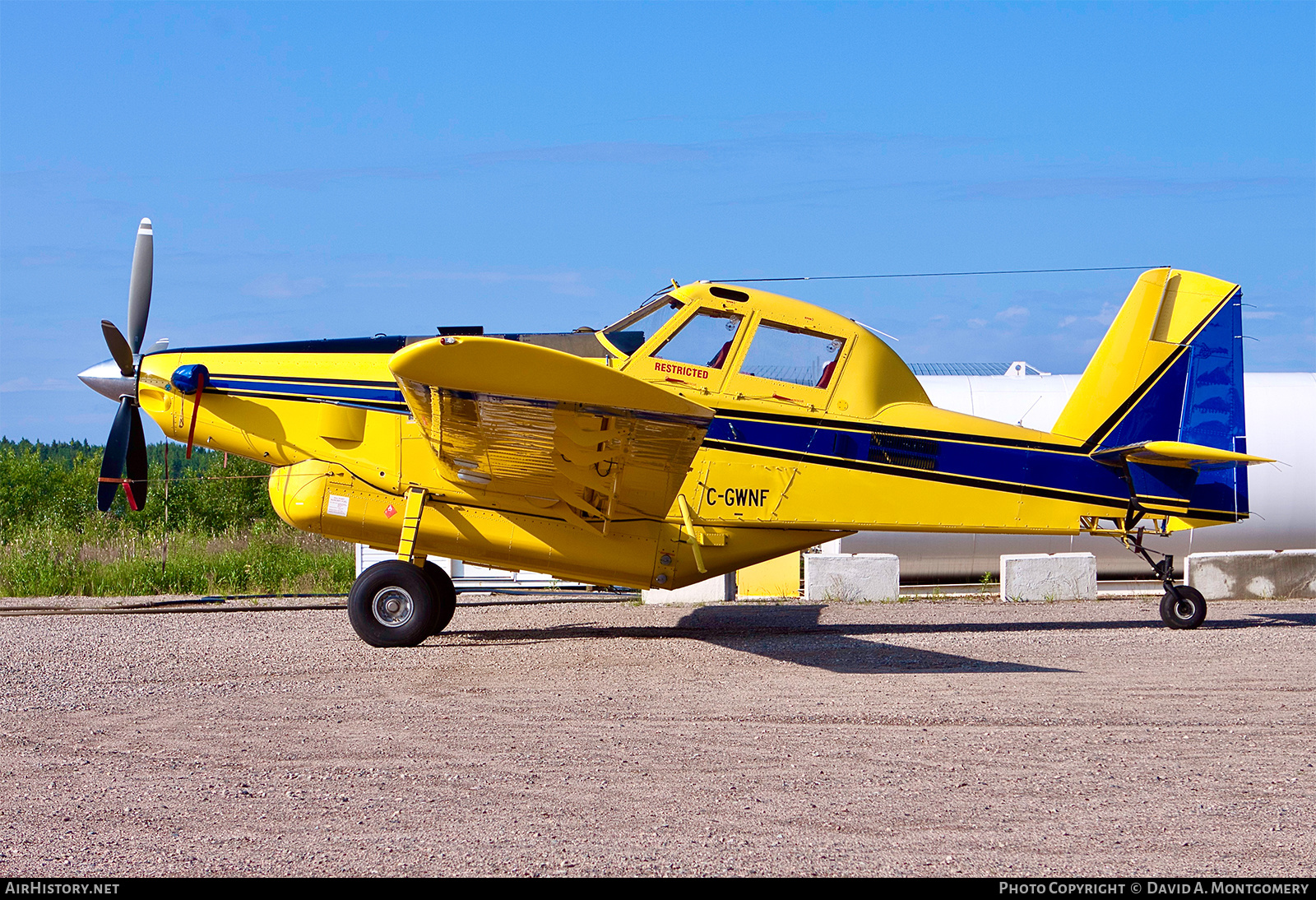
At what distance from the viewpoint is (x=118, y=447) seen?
31.8ft

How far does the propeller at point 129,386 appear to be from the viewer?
9.45 meters

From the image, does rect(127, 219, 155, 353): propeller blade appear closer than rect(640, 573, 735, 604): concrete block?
Yes

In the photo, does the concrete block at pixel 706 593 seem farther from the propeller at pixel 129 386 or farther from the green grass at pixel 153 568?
the propeller at pixel 129 386

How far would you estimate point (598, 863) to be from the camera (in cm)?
385

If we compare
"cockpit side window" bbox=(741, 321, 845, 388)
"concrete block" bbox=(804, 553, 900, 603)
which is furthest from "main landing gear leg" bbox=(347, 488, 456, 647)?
"concrete block" bbox=(804, 553, 900, 603)

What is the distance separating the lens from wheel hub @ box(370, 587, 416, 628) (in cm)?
916

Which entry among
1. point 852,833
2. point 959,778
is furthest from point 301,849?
point 959,778

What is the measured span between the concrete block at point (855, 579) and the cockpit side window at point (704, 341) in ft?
18.1

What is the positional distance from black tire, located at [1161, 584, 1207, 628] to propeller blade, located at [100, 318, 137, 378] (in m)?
10.2

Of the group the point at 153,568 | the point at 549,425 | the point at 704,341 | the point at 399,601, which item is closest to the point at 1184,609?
the point at 704,341

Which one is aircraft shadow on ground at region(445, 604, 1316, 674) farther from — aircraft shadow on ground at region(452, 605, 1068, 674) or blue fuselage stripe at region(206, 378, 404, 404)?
blue fuselage stripe at region(206, 378, 404, 404)

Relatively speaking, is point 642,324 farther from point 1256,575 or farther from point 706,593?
point 1256,575

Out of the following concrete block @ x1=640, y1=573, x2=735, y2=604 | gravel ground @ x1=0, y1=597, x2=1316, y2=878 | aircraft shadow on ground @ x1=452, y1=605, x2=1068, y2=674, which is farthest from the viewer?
concrete block @ x1=640, y1=573, x2=735, y2=604

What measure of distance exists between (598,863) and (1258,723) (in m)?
4.59
